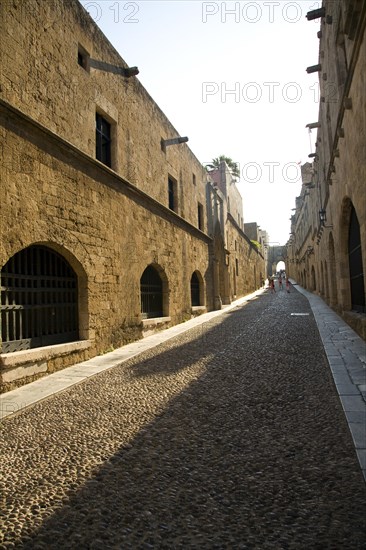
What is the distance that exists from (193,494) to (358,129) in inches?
228

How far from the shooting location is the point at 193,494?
209cm

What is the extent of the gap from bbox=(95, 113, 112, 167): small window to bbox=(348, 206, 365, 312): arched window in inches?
237

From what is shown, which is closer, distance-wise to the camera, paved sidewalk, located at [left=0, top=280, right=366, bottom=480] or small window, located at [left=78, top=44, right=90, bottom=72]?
paved sidewalk, located at [left=0, top=280, right=366, bottom=480]

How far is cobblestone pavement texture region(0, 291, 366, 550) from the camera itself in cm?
176

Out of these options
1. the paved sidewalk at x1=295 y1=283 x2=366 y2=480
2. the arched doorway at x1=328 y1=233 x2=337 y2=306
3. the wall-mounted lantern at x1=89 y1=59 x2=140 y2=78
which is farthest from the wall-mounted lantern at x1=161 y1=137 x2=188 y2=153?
the paved sidewalk at x1=295 y1=283 x2=366 y2=480

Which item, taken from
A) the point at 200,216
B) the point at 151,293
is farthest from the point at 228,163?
the point at 151,293

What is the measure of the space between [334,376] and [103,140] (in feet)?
24.0

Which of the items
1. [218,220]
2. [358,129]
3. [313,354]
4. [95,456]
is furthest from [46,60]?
[218,220]

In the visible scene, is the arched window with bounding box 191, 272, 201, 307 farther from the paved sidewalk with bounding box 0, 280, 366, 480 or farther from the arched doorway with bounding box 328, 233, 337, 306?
the paved sidewalk with bounding box 0, 280, 366, 480

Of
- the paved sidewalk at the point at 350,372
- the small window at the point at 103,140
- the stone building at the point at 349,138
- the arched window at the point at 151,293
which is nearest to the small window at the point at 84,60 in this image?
the small window at the point at 103,140

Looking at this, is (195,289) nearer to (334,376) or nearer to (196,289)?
(196,289)

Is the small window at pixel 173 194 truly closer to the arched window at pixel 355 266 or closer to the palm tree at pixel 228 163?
the arched window at pixel 355 266

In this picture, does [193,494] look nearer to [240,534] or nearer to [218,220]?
[240,534]

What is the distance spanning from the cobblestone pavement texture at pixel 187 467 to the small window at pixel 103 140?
5690 millimetres
